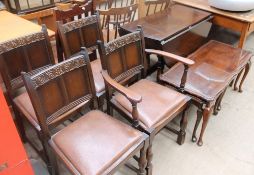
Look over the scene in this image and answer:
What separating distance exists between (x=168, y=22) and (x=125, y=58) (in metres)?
0.86

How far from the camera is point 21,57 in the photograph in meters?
1.58

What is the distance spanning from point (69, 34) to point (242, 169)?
164cm

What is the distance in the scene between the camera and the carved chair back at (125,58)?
5.20 feet

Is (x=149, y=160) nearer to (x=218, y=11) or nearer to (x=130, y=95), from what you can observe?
(x=130, y=95)

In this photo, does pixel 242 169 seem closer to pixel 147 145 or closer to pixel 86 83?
pixel 147 145

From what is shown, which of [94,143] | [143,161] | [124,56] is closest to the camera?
[94,143]

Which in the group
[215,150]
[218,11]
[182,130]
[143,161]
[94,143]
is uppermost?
[218,11]

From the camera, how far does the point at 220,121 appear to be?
7.18ft

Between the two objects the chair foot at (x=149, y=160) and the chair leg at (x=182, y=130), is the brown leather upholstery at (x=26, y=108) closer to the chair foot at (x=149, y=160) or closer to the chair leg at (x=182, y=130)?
the chair foot at (x=149, y=160)

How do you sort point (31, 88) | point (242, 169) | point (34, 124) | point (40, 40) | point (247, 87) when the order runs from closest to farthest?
point (31, 88), point (34, 124), point (40, 40), point (242, 169), point (247, 87)

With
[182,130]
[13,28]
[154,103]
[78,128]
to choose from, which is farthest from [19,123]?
[182,130]

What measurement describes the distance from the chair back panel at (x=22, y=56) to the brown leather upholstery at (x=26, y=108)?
8cm

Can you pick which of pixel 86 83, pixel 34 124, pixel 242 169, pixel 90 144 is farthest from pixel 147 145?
pixel 242 169

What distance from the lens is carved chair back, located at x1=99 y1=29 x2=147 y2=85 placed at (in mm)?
1584
